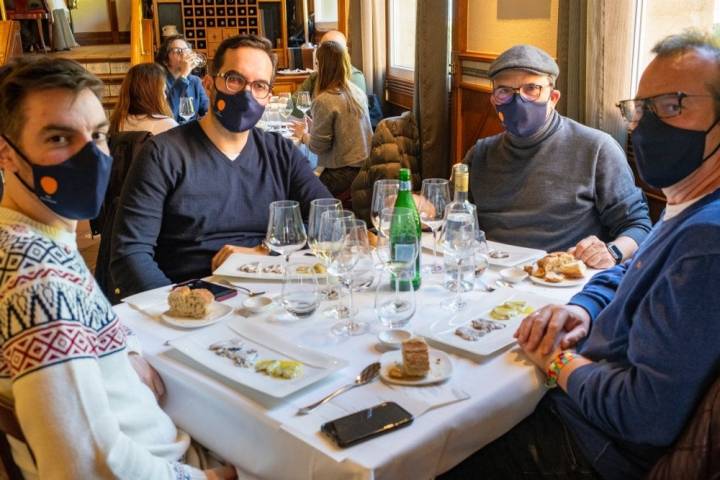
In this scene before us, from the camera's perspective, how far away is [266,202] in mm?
2352

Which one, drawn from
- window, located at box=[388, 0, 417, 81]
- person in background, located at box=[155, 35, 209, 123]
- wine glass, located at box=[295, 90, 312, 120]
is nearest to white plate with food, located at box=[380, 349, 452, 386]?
wine glass, located at box=[295, 90, 312, 120]

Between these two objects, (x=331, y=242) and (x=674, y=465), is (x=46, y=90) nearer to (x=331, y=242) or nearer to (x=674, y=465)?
(x=331, y=242)

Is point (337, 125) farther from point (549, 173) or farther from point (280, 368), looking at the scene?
point (280, 368)

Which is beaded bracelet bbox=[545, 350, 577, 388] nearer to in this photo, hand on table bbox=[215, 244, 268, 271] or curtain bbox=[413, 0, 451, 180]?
hand on table bbox=[215, 244, 268, 271]

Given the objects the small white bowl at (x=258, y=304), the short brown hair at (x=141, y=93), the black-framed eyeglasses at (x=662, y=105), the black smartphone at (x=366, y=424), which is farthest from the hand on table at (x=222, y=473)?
the short brown hair at (x=141, y=93)

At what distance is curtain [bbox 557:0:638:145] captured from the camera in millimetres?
2633

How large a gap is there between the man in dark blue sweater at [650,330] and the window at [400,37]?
16.0ft

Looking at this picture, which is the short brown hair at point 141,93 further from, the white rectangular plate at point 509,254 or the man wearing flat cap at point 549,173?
the white rectangular plate at point 509,254

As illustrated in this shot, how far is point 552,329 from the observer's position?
53.9 inches

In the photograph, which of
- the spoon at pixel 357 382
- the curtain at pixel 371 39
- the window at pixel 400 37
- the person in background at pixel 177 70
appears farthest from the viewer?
the curtain at pixel 371 39

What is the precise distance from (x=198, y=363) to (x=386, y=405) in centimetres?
41

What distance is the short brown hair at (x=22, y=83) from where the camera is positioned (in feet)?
3.69

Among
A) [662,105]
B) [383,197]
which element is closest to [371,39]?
[383,197]

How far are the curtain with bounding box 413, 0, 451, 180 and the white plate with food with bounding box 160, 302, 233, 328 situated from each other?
2.94 meters
